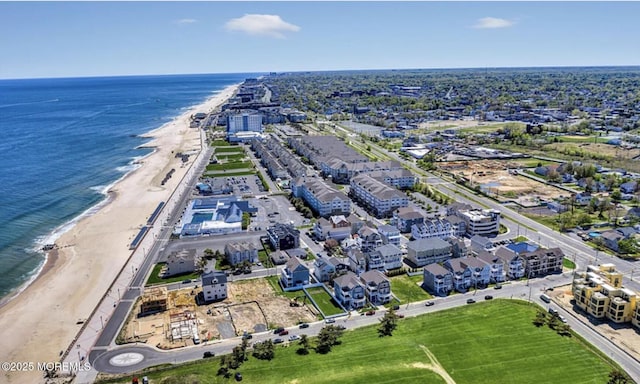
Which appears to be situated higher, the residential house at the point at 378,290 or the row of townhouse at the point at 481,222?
the row of townhouse at the point at 481,222

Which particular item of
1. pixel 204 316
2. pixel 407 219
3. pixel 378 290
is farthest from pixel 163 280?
pixel 407 219

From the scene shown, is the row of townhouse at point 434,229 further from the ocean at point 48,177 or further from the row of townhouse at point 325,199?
the ocean at point 48,177

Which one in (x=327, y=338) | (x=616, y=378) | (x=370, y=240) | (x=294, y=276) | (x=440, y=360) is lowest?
(x=440, y=360)

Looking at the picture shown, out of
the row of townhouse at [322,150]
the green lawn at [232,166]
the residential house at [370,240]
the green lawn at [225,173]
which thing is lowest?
the residential house at [370,240]

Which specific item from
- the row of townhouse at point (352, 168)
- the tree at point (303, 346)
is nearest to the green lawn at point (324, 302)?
the tree at point (303, 346)

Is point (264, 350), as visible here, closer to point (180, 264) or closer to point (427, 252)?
point (180, 264)

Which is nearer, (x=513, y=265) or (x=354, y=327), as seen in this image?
(x=354, y=327)

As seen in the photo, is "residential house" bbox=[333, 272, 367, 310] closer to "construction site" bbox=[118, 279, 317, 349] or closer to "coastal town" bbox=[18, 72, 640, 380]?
"coastal town" bbox=[18, 72, 640, 380]
